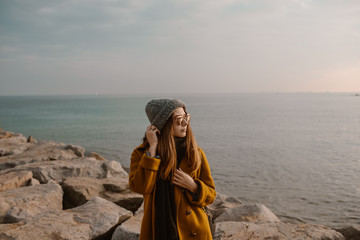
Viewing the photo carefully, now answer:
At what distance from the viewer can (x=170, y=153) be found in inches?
98.2

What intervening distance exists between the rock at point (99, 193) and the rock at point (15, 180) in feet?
3.36

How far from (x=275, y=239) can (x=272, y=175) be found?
10016 mm

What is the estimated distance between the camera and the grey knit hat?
2.54 meters

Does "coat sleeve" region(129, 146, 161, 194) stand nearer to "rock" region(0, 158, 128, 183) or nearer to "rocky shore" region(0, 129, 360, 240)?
"rocky shore" region(0, 129, 360, 240)

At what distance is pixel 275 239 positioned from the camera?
4.17 m

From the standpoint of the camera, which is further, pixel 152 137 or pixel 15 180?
pixel 15 180

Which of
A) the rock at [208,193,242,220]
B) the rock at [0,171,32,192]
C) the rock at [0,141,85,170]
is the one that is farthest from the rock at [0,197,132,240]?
the rock at [0,141,85,170]

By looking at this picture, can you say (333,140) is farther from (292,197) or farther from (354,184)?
(292,197)

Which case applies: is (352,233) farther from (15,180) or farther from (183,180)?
(15,180)

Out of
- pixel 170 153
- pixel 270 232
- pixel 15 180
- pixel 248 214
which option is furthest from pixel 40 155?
pixel 170 153

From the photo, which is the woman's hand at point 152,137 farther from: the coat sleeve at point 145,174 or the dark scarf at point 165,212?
the dark scarf at point 165,212

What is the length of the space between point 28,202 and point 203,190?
423 centimetres

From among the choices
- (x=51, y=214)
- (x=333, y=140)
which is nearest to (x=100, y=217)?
(x=51, y=214)

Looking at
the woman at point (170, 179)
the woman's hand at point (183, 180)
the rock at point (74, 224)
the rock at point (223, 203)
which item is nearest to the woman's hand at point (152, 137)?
the woman at point (170, 179)
